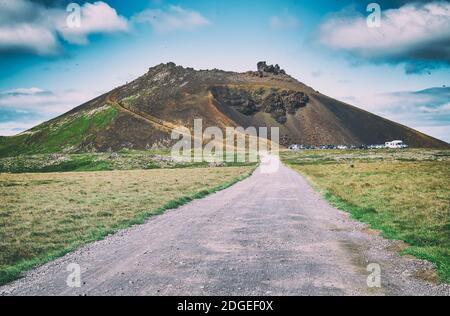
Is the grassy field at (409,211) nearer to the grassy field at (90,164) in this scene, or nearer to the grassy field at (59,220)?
the grassy field at (59,220)

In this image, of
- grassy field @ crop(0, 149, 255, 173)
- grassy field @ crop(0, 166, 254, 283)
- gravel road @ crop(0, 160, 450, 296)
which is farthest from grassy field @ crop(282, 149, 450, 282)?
grassy field @ crop(0, 149, 255, 173)

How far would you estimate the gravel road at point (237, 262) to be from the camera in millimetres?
9078

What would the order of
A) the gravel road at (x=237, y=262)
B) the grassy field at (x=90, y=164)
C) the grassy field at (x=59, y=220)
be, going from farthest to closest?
A: 1. the grassy field at (x=90, y=164)
2. the grassy field at (x=59, y=220)
3. the gravel road at (x=237, y=262)

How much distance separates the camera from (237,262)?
37.1ft

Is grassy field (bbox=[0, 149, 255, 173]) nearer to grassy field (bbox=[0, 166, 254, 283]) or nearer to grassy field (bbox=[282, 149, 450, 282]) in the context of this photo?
grassy field (bbox=[0, 166, 254, 283])

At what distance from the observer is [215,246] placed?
13.5 m

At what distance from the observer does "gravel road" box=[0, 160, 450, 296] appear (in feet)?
29.8

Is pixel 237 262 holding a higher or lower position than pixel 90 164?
lower

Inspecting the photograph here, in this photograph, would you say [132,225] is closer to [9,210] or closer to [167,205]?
[167,205]

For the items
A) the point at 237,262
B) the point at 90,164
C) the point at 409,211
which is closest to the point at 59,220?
the point at 237,262

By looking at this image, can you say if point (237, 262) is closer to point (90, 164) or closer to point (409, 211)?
point (409, 211)

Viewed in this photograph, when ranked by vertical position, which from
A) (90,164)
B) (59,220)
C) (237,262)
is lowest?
(59,220)

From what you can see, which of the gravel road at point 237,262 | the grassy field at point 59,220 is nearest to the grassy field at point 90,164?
the grassy field at point 59,220
